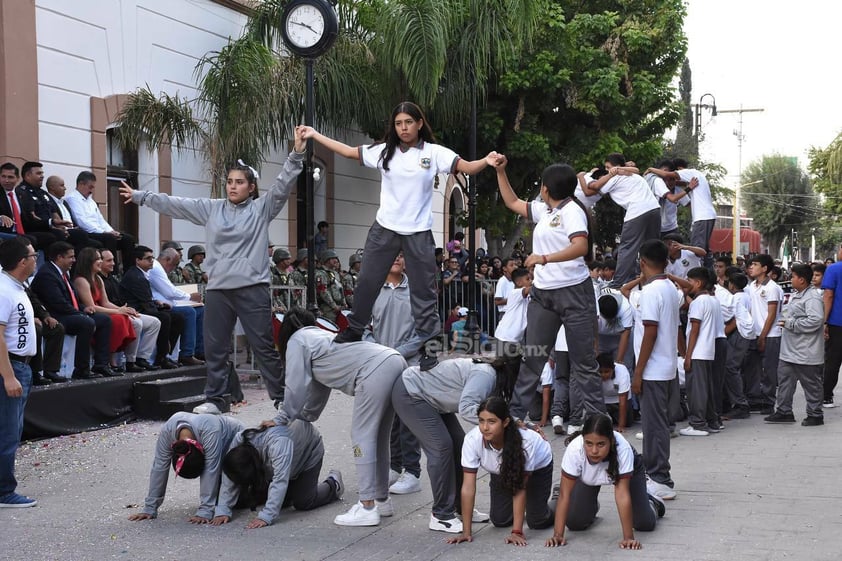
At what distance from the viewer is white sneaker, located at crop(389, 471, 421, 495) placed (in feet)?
24.0

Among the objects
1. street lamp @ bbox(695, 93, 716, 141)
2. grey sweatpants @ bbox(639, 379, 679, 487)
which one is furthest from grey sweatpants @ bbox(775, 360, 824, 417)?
street lamp @ bbox(695, 93, 716, 141)

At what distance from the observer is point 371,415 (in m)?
6.41

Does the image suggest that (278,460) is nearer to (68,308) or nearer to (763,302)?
(68,308)

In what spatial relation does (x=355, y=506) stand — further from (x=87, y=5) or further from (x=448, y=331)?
(x=448, y=331)

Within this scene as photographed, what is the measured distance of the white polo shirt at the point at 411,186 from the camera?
269 inches

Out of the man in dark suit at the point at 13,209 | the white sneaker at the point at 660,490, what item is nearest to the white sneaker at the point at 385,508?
the white sneaker at the point at 660,490

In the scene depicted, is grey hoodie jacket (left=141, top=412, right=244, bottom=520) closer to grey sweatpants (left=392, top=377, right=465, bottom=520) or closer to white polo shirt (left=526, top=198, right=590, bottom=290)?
grey sweatpants (left=392, top=377, right=465, bottom=520)

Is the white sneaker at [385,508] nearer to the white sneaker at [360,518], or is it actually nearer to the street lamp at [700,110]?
the white sneaker at [360,518]

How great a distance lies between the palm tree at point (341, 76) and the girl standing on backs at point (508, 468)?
8846mm

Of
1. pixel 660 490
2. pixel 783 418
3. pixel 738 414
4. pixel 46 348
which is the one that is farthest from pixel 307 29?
pixel 783 418

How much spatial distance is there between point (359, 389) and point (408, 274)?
966mm

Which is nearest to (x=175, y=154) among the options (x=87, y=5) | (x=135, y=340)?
(x=87, y=5)

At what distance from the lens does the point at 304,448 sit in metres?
6.71

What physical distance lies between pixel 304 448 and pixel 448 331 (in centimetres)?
1037
